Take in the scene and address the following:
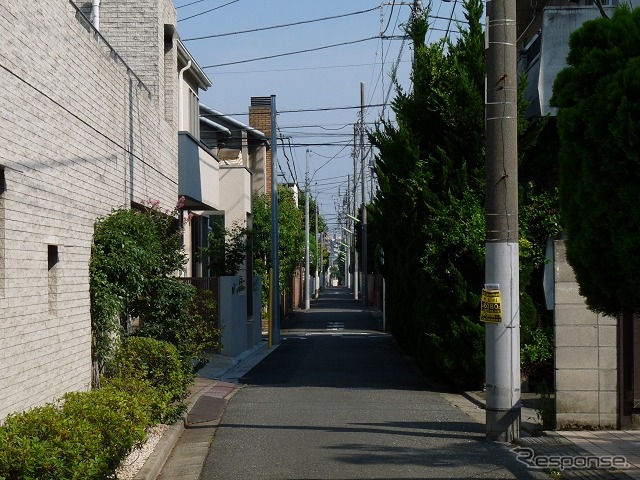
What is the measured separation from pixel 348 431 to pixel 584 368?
310 centimetres

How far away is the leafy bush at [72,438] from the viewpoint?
7094 mm

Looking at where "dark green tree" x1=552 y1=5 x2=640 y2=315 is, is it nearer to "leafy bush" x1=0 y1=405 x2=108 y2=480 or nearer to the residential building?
"leafy bush" x1=0 y1=405 x2=108 y2=480

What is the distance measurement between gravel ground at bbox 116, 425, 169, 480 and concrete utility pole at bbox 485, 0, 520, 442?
3.98 m

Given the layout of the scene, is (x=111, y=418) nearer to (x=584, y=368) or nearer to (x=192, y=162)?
(x=584, y=368)

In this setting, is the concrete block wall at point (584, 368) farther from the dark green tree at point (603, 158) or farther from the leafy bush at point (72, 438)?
the leafy bush at point (72, 438)

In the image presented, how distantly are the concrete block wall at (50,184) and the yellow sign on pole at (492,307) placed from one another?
496 cm

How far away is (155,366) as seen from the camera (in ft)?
43.5

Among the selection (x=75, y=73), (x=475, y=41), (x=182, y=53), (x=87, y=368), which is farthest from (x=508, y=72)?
(x=182, y=53)

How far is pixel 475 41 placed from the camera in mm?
19562

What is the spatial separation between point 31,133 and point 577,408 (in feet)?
24.3

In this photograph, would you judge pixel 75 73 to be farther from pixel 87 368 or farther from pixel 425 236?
pixel 425 236

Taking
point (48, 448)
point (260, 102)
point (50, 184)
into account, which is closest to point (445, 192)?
point (50, 184)

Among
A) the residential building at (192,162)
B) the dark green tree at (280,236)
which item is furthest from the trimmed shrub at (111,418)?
the dark green tree at (280,236)

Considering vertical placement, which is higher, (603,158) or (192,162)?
(192,162)
